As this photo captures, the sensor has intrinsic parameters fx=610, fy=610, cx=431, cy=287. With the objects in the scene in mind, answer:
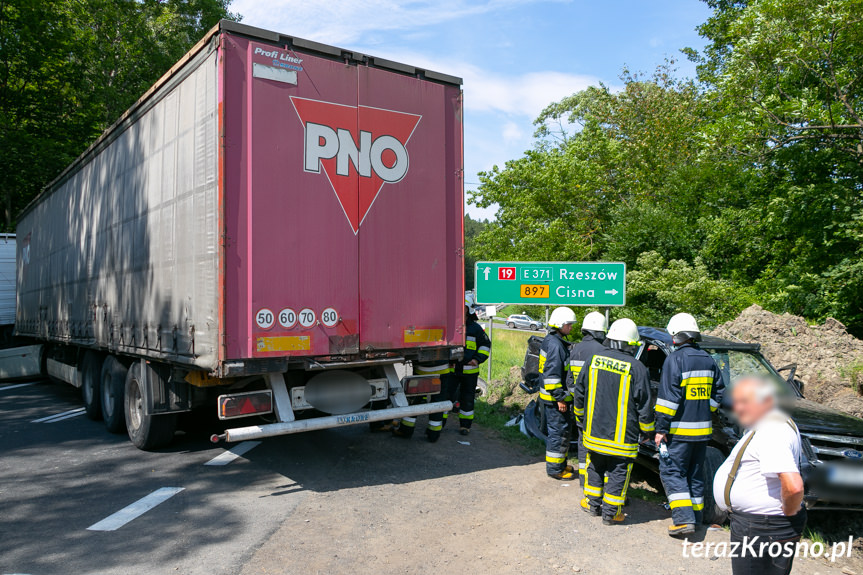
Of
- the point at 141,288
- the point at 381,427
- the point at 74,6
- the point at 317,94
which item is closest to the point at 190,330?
the point at 141,288

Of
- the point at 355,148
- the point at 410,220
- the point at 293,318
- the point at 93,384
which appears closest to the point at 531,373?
the point at 410,220

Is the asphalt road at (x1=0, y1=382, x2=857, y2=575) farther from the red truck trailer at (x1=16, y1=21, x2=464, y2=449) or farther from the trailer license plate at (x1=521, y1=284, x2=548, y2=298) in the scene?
the trailer license plate at (x1=521, y1=284, x2=548, y2=298)

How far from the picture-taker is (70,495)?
5.77 m

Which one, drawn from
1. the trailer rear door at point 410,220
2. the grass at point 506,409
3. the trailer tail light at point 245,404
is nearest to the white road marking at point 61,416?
the trailer tail light at point 245,404

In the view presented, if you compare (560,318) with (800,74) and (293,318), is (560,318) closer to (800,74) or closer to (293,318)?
(293,318)

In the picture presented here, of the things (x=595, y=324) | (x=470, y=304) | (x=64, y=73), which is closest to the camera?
(x=595, y=324)

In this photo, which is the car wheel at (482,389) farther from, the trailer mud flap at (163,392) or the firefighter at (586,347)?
the trailer mud flap at (163,392)

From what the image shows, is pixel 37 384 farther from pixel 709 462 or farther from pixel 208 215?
pixel 709 462

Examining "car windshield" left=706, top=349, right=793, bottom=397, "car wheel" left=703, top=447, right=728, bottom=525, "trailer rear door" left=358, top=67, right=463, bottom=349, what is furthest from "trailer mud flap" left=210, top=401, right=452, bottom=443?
"car windshield" left=706, top=349, right=793, bottom=397

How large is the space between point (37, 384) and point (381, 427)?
10.1 metres

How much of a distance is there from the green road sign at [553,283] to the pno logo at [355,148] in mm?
A: 4008

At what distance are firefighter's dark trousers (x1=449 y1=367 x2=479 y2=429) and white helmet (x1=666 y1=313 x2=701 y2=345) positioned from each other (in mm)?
3392

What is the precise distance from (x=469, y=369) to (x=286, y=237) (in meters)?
3.59

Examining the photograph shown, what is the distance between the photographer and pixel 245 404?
5.75m
